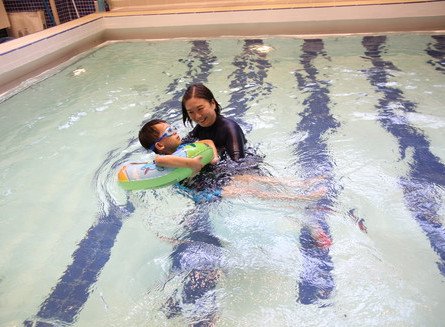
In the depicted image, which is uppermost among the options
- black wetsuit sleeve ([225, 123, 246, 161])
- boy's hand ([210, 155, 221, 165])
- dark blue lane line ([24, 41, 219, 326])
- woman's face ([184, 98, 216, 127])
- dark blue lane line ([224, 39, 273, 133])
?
woman's face ([184, 98, 216, 127])

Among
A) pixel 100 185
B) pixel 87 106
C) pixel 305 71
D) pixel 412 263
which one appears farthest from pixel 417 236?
pixel 87 106

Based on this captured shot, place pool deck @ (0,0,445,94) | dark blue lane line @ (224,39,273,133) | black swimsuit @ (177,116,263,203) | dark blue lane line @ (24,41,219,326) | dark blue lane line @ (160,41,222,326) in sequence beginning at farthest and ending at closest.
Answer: pool deck @ (0,0,445,94) < dark blue lane line @ (224,39,273,133) < black swimsuit @ (177,116,263,203) < dark blue lane line @ (24,41,219,326) < dark blue lane line @ (160,41,222,326)

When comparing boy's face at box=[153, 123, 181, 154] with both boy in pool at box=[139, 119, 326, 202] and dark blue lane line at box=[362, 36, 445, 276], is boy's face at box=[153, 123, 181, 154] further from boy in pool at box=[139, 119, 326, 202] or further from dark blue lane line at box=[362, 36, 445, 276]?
dark blue lane line at box=[362, 36, 445, 276]

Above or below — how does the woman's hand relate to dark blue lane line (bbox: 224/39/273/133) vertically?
above

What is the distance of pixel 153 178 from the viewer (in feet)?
7.25

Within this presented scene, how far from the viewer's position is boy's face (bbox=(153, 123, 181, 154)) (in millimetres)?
2221

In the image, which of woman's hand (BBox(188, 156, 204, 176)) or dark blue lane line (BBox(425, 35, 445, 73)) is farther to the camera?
dark blue lane line (BBox(425, 35, 445, 73))

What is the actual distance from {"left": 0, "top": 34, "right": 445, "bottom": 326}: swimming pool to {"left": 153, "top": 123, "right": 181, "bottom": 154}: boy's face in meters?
0.56

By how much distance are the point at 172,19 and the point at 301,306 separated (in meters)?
6.68

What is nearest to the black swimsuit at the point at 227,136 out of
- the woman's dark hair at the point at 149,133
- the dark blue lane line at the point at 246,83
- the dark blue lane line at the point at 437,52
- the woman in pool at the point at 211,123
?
the woman in pool at the point at 211,123

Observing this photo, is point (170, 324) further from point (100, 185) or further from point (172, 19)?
point (172, 19)

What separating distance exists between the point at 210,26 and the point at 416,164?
17.5ft

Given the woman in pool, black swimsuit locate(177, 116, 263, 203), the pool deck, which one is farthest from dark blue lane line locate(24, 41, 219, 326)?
the pool deck

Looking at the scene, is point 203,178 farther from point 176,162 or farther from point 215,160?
point 176,162
